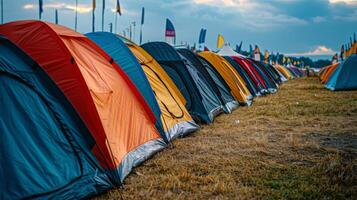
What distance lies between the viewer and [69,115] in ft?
13.1

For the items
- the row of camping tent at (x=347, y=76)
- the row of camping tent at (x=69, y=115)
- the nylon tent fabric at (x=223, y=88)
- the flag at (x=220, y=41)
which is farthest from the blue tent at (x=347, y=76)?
the flag at (x=220, y=41)

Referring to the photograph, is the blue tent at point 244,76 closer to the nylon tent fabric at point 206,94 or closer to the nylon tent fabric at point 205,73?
the nylon tent fabric at point 205,73

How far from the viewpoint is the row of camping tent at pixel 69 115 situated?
3.30 metres

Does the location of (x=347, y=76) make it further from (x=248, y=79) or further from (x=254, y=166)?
(x=254, y=166)

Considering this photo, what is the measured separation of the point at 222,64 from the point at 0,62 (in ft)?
30.6

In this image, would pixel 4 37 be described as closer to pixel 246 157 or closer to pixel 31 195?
A: pixel 31 195

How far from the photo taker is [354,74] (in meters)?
18.4

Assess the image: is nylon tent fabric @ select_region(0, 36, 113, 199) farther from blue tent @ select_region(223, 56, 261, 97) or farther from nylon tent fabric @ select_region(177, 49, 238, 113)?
blue tent @ select_region(223, 56, 261, 97)

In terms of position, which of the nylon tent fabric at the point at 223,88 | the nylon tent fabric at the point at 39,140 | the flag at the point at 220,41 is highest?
the nylon tent fabric at the point at 39,140

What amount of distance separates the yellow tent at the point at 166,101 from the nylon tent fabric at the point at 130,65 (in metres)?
0.24

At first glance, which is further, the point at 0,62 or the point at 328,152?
the point at 328,152

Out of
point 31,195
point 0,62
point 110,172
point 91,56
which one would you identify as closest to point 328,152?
point 110,172

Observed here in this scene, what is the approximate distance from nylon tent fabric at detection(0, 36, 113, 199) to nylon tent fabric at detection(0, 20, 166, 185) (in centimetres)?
13

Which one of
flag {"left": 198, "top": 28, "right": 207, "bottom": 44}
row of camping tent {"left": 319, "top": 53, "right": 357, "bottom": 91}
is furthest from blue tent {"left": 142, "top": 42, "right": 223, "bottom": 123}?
flag {"left": 198, "top": 28, "right": 207, "bottom": 44}
